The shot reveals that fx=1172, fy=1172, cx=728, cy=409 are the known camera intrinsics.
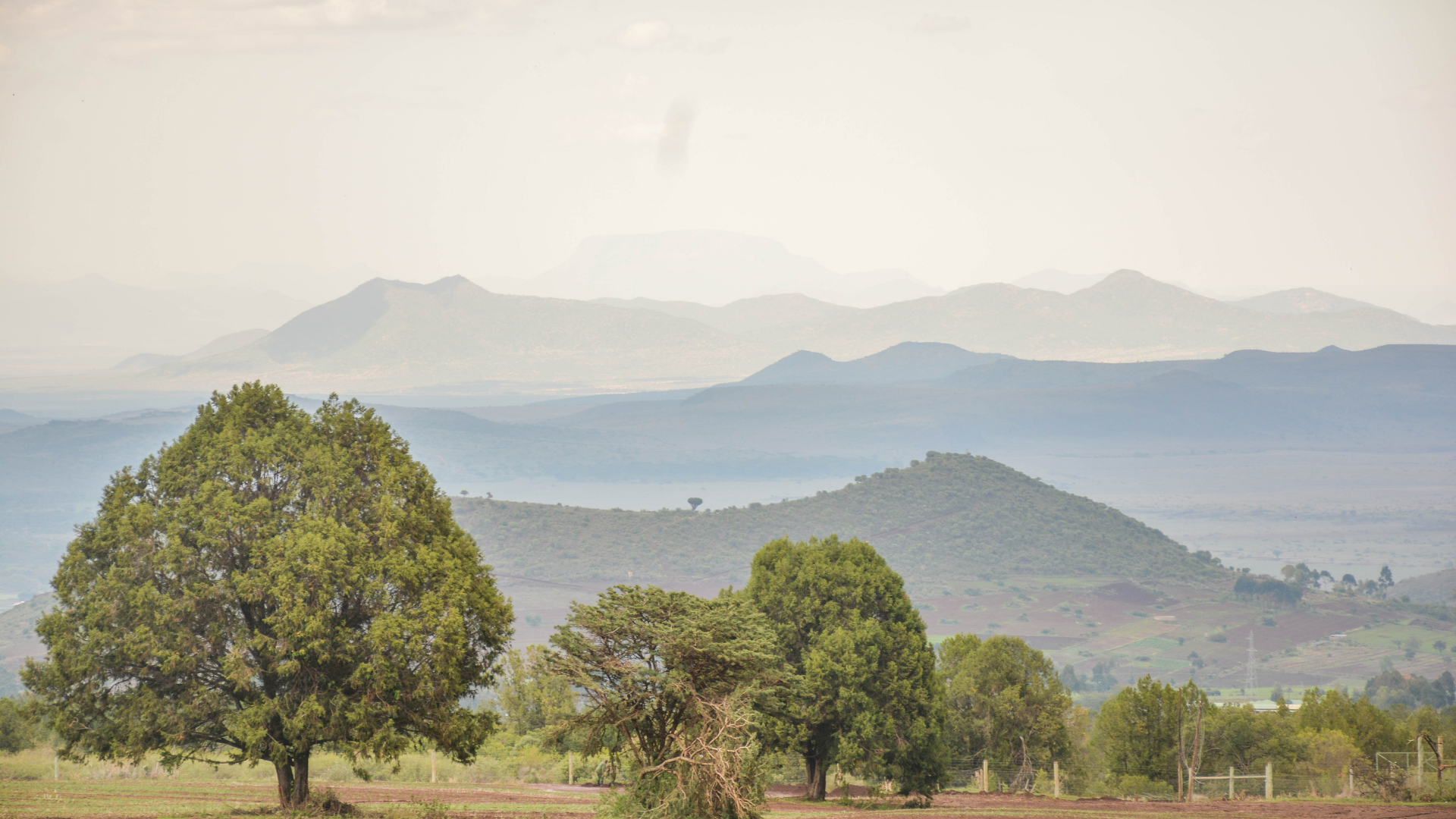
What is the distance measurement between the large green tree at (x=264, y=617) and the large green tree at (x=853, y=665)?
437 inches

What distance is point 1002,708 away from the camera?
5084 centimetres

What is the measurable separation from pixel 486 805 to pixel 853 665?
10.1 m

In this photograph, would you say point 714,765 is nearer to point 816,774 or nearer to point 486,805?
point 486,805

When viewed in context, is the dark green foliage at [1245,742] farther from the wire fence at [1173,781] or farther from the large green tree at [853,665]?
the large green tree at [853,665]

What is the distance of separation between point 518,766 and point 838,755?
1484 centimetres

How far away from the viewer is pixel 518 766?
4116cm

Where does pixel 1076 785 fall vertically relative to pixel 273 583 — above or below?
below

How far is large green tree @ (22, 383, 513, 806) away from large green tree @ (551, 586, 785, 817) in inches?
101

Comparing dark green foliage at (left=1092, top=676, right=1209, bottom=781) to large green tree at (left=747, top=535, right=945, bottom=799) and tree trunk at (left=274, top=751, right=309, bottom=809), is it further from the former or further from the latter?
tree trunk at (left=274, top=751, right=309, bottom=809)

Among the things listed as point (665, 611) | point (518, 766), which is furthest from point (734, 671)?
point (518, 766)

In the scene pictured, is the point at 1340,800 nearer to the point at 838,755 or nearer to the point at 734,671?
the point at 838,755

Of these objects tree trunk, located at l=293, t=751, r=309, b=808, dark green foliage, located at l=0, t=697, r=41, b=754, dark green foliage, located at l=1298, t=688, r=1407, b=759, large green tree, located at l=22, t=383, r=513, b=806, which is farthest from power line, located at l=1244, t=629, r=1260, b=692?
tree trunk, located at l=293, t=751, r=309, b=808

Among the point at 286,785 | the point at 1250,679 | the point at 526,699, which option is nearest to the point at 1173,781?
A: the point at 526,699

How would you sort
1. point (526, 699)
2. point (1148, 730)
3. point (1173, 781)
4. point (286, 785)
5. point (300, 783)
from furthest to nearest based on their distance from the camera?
point (526, 699), point (1148, 730), point (1173, 781), point (300, 783), point (286, 785)
